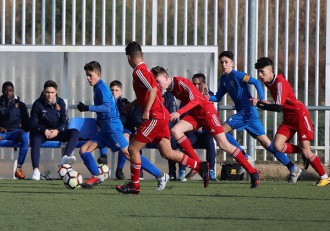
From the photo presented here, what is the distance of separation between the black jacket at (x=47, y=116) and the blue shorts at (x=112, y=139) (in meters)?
3.01

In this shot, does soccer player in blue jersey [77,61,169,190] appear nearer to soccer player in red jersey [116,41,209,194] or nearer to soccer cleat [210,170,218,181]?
soccer player in red jersey [116,41,209,194]

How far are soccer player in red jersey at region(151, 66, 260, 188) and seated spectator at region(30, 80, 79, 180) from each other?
2.82 m

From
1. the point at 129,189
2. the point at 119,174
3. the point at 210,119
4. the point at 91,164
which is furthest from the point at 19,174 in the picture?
the point at 129,189

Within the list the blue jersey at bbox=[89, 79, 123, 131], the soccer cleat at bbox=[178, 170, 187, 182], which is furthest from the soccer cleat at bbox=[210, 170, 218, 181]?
the blue jersey at bbox=[89, 79, 123, 131]

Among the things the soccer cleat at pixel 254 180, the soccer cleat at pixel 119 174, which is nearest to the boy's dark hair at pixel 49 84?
the soccer cleat at pixel 119 174

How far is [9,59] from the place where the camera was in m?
19.8

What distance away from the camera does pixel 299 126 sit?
646 inches

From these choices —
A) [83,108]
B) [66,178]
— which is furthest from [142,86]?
[66,178]

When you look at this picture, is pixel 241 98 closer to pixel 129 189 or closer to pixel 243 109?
pixel 243 109

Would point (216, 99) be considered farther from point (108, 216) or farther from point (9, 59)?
point (108, 216)

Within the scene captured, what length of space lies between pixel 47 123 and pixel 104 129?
322 cm

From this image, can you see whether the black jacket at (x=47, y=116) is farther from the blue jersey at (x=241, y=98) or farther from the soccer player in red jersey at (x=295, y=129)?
the soccer player in red jersey at (x=295, y=129)

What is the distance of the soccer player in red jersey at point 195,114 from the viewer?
15.1 m

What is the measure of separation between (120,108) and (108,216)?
25.9ft
